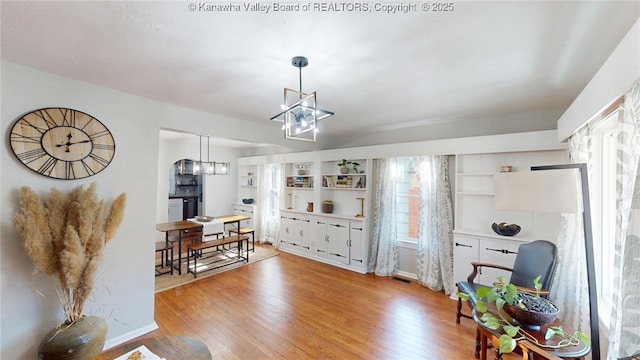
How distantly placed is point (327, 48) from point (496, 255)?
3214 mm

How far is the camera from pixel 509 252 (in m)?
3.08

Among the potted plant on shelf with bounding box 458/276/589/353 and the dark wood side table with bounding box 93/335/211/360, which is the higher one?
the potted plant on shelf with bounding box 458/276/589/353

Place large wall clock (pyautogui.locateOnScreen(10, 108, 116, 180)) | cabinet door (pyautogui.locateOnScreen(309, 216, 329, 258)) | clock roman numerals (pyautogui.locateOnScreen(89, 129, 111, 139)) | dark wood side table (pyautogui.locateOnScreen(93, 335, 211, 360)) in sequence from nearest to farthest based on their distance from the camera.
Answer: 1. dark wood side table (pyautogui.locateOnScreen(93, 335, 211, 360))
2. large wall clock (pyautogui.locateOnScreen(10, 108, 116, 180))
3. clock roman numerals (pyautogui.locateOnScreen(89, 129, 111, 139))
4. cabinet door (pyautogui.locateOnScreen(309, 216, 329, 258))

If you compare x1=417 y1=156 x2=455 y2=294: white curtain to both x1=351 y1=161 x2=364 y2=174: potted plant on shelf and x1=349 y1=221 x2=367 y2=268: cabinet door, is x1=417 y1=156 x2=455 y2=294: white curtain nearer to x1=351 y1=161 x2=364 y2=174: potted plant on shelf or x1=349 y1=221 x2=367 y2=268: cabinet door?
x1=349 y1=221 x2=367 y2=268: cabinet door

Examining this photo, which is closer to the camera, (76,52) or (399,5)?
(399,5)

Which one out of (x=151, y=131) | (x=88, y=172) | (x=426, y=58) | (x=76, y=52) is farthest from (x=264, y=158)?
(x=426, y=58)

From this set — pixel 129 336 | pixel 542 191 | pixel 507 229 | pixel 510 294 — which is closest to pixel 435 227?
pixel 507 229

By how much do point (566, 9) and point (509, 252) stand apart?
2716 mm

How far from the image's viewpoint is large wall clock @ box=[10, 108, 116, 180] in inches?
79.6

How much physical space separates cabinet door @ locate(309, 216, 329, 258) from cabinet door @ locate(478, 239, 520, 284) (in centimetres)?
259

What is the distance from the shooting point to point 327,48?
1.71 metres

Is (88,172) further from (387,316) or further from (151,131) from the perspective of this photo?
(387,316)

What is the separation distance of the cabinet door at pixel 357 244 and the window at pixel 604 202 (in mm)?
2848

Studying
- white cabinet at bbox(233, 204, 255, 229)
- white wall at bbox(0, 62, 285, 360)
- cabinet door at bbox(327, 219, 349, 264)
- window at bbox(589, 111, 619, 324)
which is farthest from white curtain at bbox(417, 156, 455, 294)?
white cabinet at bbox(233, 204, 255, 229)
